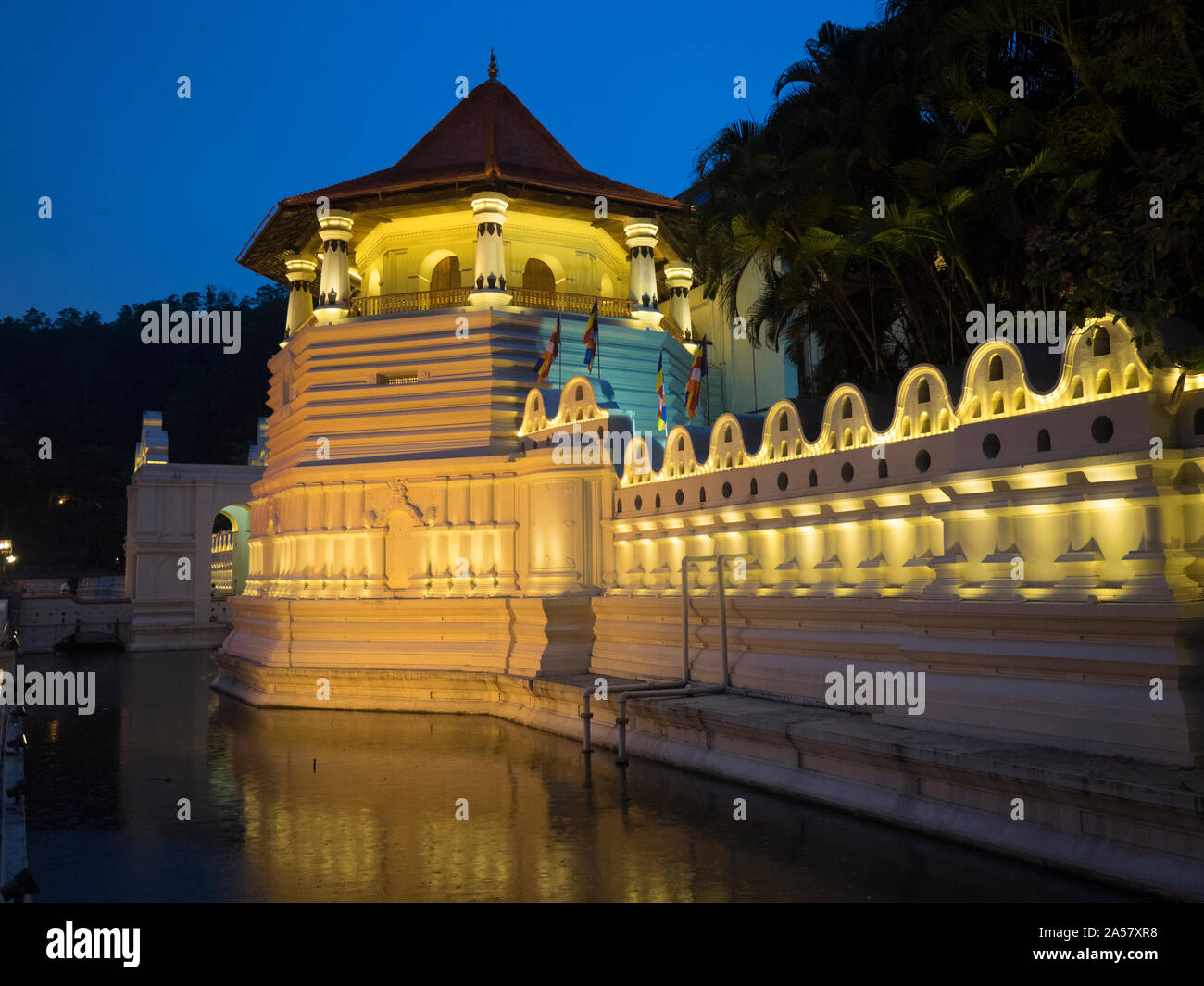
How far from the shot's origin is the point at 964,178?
12.9 meters

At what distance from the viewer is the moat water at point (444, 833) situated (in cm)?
872

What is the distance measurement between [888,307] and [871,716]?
7834 mm

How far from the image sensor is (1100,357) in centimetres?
959

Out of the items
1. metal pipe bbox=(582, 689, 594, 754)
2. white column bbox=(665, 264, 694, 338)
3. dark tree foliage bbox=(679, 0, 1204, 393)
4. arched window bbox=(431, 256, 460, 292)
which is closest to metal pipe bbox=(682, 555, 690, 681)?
metal pipe bbox=(582, 689, 594, 754)

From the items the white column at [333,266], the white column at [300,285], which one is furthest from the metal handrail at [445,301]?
the white column at [300,285]

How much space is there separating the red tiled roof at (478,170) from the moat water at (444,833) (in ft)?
39.1

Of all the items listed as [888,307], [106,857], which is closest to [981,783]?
[106,857]

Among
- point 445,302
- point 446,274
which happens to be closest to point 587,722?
point 445,302

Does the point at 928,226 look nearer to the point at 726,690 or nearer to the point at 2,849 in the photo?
the point at 726,690

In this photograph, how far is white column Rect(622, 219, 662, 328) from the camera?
24266 mm

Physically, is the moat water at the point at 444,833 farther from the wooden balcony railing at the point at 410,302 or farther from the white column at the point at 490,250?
the wooden balcony railing at the point at 410,302

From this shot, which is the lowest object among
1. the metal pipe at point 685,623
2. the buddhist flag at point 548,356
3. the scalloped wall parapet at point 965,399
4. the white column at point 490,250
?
the metal pipe at point 685,623

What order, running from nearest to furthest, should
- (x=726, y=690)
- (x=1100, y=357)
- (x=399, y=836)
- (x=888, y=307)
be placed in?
(x=1100, y=357)
(x=399, y=836)
(x=726, y=690)
(x=888, y=307)

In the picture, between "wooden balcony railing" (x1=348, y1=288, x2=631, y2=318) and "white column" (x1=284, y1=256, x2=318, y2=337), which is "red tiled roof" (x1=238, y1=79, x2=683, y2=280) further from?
"wooden balcony railing" (x1=348, y1=288, x2=631, y2=318)
